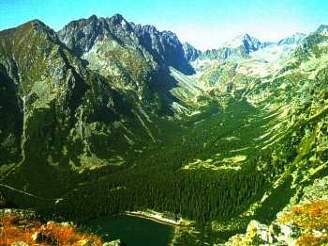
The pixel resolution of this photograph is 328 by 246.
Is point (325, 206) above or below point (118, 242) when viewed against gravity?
above

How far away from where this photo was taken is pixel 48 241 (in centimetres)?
2959

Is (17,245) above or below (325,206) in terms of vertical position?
below

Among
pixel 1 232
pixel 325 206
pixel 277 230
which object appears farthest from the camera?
pixel 325 206

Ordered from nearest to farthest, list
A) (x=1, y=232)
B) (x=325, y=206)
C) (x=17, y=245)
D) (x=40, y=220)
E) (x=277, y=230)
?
1. (x=17, y=245)
2. (x=1, y=232)
3. (x=40, y=220)
4. (x=277, y=230)
5. (x=325, y=206)

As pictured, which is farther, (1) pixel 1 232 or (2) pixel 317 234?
(2) pixel 317 234

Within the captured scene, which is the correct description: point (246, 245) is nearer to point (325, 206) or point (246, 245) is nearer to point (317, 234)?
point (317, 234)

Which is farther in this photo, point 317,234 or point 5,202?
point 5,202

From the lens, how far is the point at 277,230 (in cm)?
4038

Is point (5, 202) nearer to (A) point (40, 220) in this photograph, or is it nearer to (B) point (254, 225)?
(A) point (40, 220)

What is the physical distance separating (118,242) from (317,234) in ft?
52.7

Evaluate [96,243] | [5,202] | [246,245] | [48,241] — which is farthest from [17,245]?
[246,245]

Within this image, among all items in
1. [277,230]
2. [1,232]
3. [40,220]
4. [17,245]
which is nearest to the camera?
[17,245]

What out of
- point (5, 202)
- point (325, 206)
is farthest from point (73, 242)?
point (325, 206)

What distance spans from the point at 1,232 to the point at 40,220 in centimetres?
553
